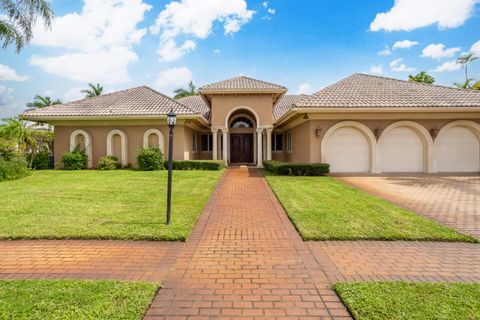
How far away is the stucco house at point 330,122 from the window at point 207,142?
301 cm

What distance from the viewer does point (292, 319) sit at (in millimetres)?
2914

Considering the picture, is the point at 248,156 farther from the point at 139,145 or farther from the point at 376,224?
the point at 376,224

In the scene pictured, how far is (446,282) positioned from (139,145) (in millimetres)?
17346

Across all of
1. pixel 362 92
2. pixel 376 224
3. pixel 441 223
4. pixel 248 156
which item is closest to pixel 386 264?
pixel 376 224

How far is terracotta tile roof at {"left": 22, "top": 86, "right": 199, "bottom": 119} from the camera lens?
1709cm

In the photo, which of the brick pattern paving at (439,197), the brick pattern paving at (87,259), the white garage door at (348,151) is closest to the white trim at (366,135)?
the white garage door at (348,151)

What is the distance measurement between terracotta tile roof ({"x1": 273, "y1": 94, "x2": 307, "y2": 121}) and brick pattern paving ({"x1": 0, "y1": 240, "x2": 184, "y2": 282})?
21083mm

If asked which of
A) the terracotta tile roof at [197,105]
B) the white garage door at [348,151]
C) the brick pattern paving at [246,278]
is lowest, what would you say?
the brick pattern paving at [246,278]

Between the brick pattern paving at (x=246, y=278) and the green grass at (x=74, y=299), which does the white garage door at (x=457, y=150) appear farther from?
the green grass at (x=74, y=299)

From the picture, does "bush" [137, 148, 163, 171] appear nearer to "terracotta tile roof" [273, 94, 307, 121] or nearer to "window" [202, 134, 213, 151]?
"window" [202, 134, 213, 151]

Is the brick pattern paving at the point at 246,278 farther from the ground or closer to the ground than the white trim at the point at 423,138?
closer to the ground

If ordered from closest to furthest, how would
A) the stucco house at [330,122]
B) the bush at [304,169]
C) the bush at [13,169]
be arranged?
1. the bush at [13,169]
2. the bush at [304,169]
3. the stucco house at [330,122]

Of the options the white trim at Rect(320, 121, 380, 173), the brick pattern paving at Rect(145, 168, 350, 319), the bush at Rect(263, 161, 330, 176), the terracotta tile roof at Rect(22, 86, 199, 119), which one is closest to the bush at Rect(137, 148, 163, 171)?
the terracotta tile roof at Rect(22, 86, 199, 119)

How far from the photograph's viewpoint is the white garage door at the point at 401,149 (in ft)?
50.4
